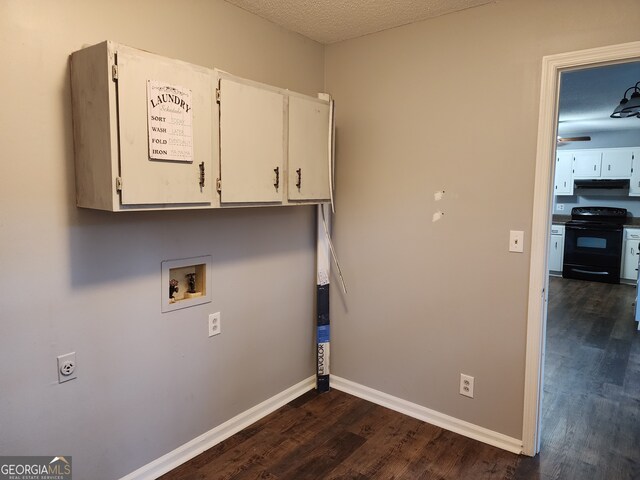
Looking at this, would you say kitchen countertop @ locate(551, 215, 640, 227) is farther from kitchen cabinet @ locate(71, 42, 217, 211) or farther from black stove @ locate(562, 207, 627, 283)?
kitchen cabinet @ locate(71, 42, 217, 211)

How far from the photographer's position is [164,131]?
69.3 inches

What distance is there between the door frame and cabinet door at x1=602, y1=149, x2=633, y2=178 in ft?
19.2

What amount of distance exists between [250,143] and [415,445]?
190cm

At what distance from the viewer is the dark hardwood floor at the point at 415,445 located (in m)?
2.26

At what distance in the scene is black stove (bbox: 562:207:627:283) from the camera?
6.80 meters

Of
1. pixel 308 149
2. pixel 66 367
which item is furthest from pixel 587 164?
pixel 66 367

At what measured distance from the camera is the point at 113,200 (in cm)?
163

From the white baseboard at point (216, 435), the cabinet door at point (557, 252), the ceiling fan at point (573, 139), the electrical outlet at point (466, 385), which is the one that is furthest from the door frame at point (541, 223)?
the cabinet door at point (557, 252)

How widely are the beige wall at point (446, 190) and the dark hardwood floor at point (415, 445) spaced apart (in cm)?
21

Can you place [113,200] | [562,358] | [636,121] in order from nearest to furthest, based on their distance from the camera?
[113,200]
[562,358]
[636,121]

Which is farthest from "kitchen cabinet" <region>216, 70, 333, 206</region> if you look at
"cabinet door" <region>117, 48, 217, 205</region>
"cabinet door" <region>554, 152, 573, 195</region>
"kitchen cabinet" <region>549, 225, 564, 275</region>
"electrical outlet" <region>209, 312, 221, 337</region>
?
"cabinet door" <region>554, 152, 573, 195</region>

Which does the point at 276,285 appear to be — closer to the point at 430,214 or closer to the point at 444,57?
the point at 430,214

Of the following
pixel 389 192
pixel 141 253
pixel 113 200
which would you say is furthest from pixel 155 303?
pixel 389 192

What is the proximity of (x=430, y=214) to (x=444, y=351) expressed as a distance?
Result: 33.0 inches
